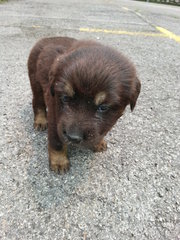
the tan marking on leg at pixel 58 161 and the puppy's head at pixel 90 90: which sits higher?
the puppy's head at pixel 90 90

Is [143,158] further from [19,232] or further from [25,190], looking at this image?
[19,232]

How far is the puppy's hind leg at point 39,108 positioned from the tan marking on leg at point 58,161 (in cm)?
71

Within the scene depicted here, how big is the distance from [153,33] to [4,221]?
8.34 metres

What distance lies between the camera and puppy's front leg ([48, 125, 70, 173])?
9.14ft

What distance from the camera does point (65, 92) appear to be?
2.29 m

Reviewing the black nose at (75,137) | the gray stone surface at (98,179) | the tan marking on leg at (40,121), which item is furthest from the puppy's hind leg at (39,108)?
the black nose at (75,137)

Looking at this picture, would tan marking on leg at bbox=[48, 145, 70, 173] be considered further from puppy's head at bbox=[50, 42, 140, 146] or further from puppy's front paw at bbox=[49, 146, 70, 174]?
puppy's head at bbox=[50, 42, 140, 146]

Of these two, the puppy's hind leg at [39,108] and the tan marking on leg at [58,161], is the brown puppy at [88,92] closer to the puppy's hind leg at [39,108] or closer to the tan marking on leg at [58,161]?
the tan marking on leg at [58,161]

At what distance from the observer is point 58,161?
285 centimetres

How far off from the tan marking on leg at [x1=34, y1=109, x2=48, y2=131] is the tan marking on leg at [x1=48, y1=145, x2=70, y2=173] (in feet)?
2.28

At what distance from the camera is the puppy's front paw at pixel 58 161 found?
9.34 feet

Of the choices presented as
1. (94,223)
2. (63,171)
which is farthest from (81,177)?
(94,223)

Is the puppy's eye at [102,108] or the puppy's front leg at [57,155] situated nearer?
the puppy's eye at [102,108]

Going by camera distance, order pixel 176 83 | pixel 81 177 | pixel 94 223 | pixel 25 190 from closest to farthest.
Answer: pixel 94 223 < pixel 25 190 < pixel 81 177 < pixel 176 83
